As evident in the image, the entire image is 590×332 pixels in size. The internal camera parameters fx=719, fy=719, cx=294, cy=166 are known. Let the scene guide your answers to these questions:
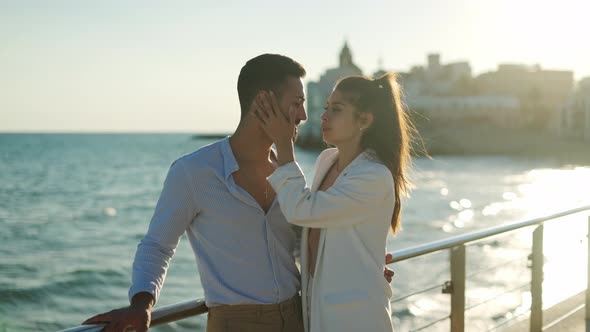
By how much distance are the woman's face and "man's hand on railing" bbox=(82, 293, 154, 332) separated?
0.77 meters

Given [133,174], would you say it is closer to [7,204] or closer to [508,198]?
[7,204]

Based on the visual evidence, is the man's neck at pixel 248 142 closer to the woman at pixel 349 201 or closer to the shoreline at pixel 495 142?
the woman at pixel 349 201

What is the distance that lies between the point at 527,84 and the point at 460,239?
113084 mm

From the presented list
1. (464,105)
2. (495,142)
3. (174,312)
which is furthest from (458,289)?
(464,105)

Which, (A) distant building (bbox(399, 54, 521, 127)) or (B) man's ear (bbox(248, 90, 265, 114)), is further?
(A) distant building (bbox(399, 54, 521, 127))

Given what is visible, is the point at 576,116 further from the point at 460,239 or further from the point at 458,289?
the point at 460,239

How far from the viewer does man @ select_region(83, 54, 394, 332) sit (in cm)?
216

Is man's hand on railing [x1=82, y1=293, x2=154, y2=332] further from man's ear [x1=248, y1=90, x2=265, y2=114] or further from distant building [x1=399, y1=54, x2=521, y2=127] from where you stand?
distant building [x1=399, y1=54, x2=521, y2=127]

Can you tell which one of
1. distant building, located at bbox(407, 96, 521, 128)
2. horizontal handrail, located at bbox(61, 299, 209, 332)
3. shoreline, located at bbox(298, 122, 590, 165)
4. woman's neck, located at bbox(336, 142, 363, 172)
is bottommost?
shoreline, located at bbox(298, 122, 590, 165)

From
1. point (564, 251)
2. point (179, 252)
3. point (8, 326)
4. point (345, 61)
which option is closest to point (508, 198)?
point (179, 252)

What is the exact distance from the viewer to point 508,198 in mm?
36781

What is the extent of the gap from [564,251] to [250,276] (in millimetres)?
3308

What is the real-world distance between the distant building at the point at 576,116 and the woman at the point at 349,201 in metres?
87.1

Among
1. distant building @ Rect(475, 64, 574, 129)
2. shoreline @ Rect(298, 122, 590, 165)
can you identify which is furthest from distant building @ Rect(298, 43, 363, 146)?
distant building @ Rect(475, 64, 574, 129)
